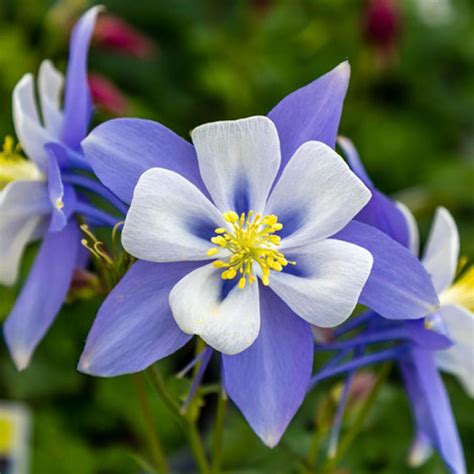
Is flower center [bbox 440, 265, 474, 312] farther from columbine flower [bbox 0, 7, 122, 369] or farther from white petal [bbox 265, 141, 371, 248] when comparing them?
columbine flower [bbox 0, 7, 122, 369]

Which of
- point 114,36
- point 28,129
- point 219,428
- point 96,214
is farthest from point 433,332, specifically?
point 114,36

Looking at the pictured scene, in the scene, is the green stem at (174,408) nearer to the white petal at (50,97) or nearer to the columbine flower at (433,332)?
the columbine flower at (433,332)

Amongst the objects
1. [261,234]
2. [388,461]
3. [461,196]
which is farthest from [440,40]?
[261,234]

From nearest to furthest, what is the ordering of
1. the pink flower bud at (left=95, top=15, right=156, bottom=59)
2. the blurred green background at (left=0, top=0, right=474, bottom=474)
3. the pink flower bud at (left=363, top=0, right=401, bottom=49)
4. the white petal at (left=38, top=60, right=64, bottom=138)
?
the white petal at (left=38, top=60, right=64, bottom=138) < the blurred green background at (left=0, top=0, right=474, bottom=474) < the pink flower bud at (left=95, top=15, right=156, bottom=59) < the pink flower bud at (left=363, top=0, right=401, bottom=49)

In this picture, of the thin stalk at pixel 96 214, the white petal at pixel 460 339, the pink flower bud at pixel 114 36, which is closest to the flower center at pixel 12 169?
the thin stalk at pixel 96 214

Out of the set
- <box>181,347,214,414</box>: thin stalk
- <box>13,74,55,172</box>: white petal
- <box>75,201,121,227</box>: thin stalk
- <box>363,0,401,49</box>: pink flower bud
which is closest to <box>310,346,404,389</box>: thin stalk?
<box>181,347,214,414</box>: thin stalk

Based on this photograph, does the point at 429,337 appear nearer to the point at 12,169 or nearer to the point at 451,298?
the point at 451,298
